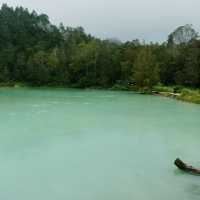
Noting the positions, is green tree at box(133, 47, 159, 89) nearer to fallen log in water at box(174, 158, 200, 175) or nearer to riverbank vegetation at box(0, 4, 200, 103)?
riverbank vegetation at box(0, 4, 200, 103)

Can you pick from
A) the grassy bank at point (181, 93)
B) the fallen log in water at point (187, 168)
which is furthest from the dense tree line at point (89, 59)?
the fallen log in water at point (187, 168)

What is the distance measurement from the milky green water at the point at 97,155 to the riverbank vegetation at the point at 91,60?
21.1 metres

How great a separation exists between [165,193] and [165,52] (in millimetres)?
42679

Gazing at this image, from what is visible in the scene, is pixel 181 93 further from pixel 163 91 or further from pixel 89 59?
pixel 89 59

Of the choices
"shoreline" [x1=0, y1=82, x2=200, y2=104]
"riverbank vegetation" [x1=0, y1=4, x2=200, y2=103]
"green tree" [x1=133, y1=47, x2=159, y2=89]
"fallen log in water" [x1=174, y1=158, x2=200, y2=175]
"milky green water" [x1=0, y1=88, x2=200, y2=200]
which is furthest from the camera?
"riverbank vegetation" [x1=0, y1=4, x2=200, y2=103]

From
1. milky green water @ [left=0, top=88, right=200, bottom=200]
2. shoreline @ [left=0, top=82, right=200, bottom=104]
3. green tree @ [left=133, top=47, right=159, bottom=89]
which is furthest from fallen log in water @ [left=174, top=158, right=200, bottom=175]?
green tree @ [left=133, top=47, right=159, bottom=89]

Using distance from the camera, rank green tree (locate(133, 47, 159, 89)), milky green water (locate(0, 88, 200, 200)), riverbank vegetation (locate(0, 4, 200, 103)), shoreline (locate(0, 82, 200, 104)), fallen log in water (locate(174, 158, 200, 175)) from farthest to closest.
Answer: riverbank vegetation (locate(0, 4, 200, 103)) → green tree (locate(133, 47, 159, 89)) → shoreline (locate(0, 82, 200, 104)) → fallen log in water (locate(174, 158, 200, 175)) → milky green water (locate(0, 88, 200, 200))

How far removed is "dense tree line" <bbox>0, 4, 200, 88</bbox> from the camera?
4722 cm

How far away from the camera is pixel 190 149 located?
15484 mm

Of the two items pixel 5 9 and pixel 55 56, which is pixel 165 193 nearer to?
pixel 55 56

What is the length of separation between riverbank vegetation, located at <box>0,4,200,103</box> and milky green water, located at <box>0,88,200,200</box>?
69.1 ft

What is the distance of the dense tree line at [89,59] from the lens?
155 feet

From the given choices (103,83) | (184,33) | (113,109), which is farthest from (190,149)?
(184,33)

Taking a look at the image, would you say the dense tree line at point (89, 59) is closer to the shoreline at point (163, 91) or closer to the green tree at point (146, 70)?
the green tree at point (146, 70)
